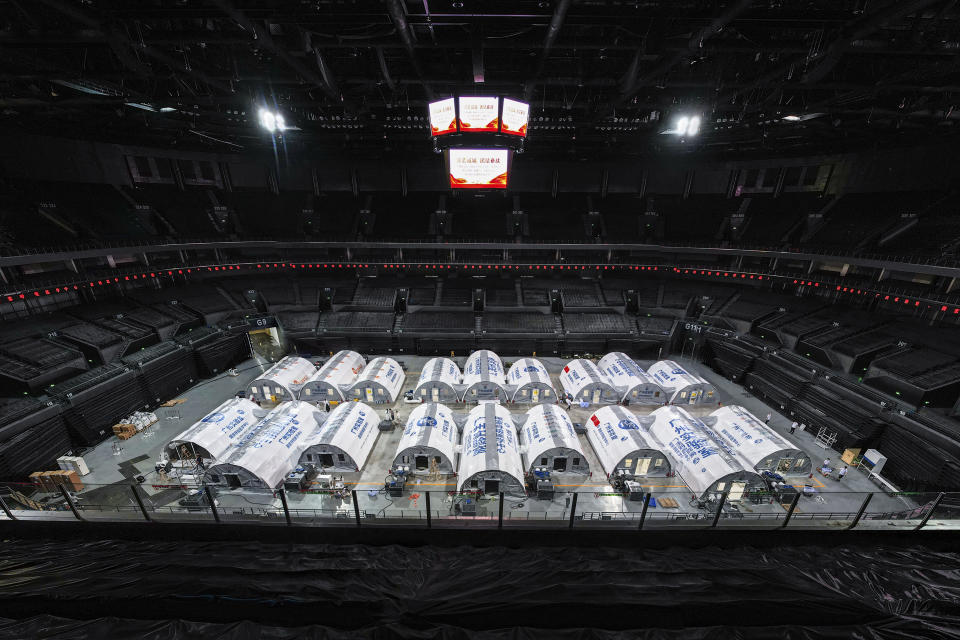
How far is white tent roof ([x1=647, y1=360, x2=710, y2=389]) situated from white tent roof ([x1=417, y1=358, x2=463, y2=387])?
1211cm

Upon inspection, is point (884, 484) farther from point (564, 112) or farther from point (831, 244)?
point (564, 112)

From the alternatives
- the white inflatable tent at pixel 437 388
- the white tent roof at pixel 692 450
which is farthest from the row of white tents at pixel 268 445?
the white tent roof at pixel 692 450

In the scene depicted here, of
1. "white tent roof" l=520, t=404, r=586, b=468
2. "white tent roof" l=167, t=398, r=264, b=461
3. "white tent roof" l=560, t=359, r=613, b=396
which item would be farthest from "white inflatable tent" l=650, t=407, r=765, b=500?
"white tent roof" l=167, t=398, r=264, b=461

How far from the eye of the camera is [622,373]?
67.8ft

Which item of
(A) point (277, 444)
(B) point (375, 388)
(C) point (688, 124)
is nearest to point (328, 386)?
(B) point (375, 388)

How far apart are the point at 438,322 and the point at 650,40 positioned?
20435 millimetres

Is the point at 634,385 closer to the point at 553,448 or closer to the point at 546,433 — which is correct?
the point at 546,433

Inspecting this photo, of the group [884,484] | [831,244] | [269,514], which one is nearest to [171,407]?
[269,514]

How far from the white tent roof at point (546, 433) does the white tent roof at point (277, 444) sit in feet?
30.8

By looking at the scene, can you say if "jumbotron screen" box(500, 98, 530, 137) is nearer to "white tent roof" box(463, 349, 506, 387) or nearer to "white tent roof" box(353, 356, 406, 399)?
"white tent roof" box(463, 349, 506, 387)

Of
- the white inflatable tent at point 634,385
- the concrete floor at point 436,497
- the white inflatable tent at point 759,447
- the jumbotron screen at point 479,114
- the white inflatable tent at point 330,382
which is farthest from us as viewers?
the white inflatable tent at point 634,385

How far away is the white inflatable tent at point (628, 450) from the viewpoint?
44.4 ft

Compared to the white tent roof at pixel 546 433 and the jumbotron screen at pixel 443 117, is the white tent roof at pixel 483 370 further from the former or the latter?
the jumbotron screen at pixel 443 117

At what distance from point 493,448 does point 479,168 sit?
14.0 m
